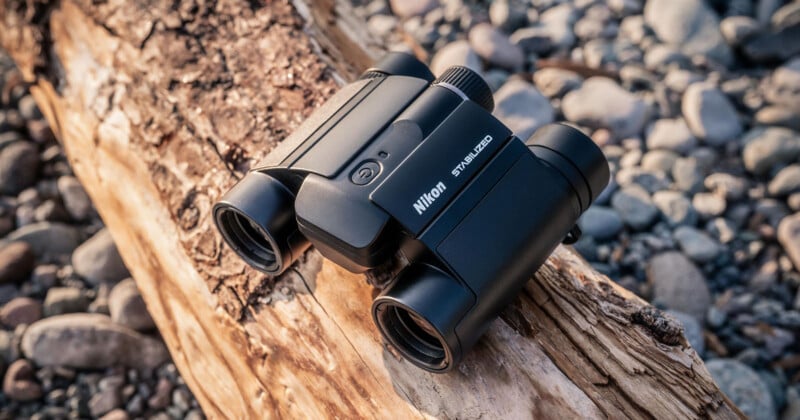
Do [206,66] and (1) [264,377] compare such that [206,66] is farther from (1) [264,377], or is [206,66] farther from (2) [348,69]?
(1) [264,377]

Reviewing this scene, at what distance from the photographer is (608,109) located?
4445 mm

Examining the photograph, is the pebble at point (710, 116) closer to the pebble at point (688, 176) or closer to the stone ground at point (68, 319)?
the pebble at point (688, 176)

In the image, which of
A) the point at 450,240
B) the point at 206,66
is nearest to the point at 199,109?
the point at 206,66

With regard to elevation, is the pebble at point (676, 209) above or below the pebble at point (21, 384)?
above

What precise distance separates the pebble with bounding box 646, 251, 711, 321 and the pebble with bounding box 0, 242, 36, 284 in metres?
3.49

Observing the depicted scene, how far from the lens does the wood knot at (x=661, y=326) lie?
2.11 meters

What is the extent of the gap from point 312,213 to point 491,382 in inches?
29.5

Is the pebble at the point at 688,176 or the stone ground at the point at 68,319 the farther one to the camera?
the pebble at the point at 688,176

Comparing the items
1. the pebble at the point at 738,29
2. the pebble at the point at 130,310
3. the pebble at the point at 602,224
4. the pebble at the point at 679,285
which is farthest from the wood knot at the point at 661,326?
the pebble at the point at 738,29

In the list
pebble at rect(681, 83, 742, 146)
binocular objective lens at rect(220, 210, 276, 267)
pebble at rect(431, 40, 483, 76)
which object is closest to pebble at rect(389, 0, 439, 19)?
pebble at rect(431, 40, 483, 76)

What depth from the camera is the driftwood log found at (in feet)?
6.73

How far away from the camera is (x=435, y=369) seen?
6.49 ft

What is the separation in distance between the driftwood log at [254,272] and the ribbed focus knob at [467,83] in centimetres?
58

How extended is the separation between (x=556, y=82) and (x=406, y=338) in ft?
10.2
